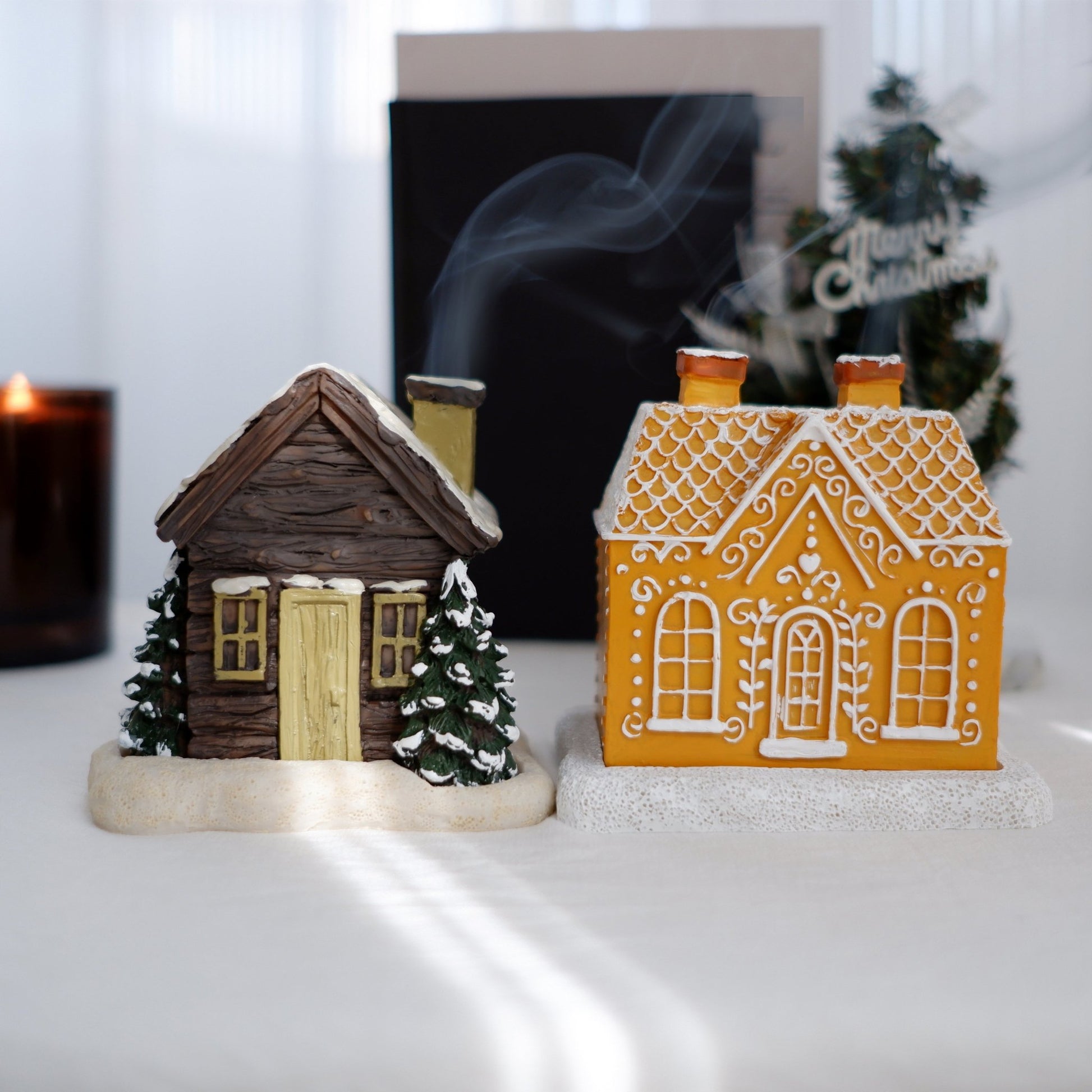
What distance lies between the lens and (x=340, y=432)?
135cm

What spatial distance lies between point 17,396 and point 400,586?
1004 mm

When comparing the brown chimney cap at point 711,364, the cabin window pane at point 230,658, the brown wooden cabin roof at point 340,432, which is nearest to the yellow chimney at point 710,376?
the brown chimney cap at point 711,364

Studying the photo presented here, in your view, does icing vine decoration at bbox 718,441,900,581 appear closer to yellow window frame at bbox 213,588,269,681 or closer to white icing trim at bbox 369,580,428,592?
white icing trim at bbox 369,580,428,592

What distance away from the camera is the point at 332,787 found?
52.6 inches

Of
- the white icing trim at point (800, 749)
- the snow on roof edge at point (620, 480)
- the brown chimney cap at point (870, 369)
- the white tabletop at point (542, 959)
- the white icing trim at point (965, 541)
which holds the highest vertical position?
the brown chimney cap at point (870, 369)

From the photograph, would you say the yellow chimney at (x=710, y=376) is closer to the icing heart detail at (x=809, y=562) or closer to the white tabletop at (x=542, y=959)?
the icing heart detail at (x=809, y=562)

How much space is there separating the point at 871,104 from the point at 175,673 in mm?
1571

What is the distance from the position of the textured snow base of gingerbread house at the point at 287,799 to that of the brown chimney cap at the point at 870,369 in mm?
649

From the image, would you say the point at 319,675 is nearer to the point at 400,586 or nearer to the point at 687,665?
the point at 400,586

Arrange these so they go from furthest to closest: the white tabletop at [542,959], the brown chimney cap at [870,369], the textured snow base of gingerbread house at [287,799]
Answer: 1. the brown chimney cap at [870,369]
2. the textured snow base of gingerbread house at [287,799]
3. the white tabletop at [542,959]

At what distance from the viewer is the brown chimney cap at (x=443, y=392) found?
1.54 m

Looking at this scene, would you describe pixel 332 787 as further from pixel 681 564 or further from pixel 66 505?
pixel 66 505

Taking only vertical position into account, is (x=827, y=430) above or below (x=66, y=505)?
above

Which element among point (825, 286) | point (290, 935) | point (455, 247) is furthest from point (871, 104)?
point (290, 935)
